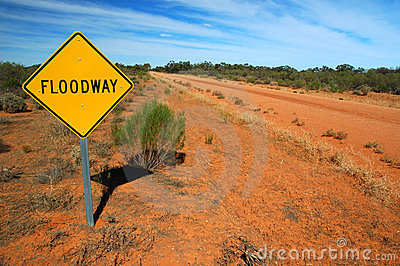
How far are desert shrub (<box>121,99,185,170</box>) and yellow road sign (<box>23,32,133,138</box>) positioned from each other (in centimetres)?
207

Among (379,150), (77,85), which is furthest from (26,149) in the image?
(379,150)

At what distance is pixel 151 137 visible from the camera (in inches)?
200

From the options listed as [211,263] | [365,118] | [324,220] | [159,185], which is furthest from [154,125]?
[365,118]

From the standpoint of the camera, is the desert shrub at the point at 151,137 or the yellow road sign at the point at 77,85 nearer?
the yellow road sign at the point at 77,85

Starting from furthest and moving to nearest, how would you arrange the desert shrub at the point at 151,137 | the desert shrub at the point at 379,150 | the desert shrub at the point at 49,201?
the desert shrub at the point at 379,150 → the desert shrub at the point at 151,137 → the desert shrub at the point at 49,201

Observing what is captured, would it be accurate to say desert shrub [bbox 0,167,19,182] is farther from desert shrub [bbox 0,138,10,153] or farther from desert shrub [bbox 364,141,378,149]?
desert shrub [bbox 364,141,378,149]

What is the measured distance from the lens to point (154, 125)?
512 centimetres

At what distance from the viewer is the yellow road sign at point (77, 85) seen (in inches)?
105

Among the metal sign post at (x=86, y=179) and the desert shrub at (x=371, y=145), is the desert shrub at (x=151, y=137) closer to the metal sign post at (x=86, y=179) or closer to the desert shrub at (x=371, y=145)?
the metal sign post at (x=86, y=179)

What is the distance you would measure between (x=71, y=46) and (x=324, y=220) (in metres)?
4.64

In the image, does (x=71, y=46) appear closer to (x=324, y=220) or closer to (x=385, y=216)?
(x=324, y=220)

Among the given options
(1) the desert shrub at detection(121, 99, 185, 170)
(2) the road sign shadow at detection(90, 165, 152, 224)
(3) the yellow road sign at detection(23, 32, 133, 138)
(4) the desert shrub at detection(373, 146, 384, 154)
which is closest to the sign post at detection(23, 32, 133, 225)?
(3) the yellow road sign at detection(23, 32, 133, 138)

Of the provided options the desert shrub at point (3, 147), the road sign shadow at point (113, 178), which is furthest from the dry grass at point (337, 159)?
the desert shrub at point (3, 147)

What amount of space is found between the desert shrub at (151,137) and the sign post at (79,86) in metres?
2.05
